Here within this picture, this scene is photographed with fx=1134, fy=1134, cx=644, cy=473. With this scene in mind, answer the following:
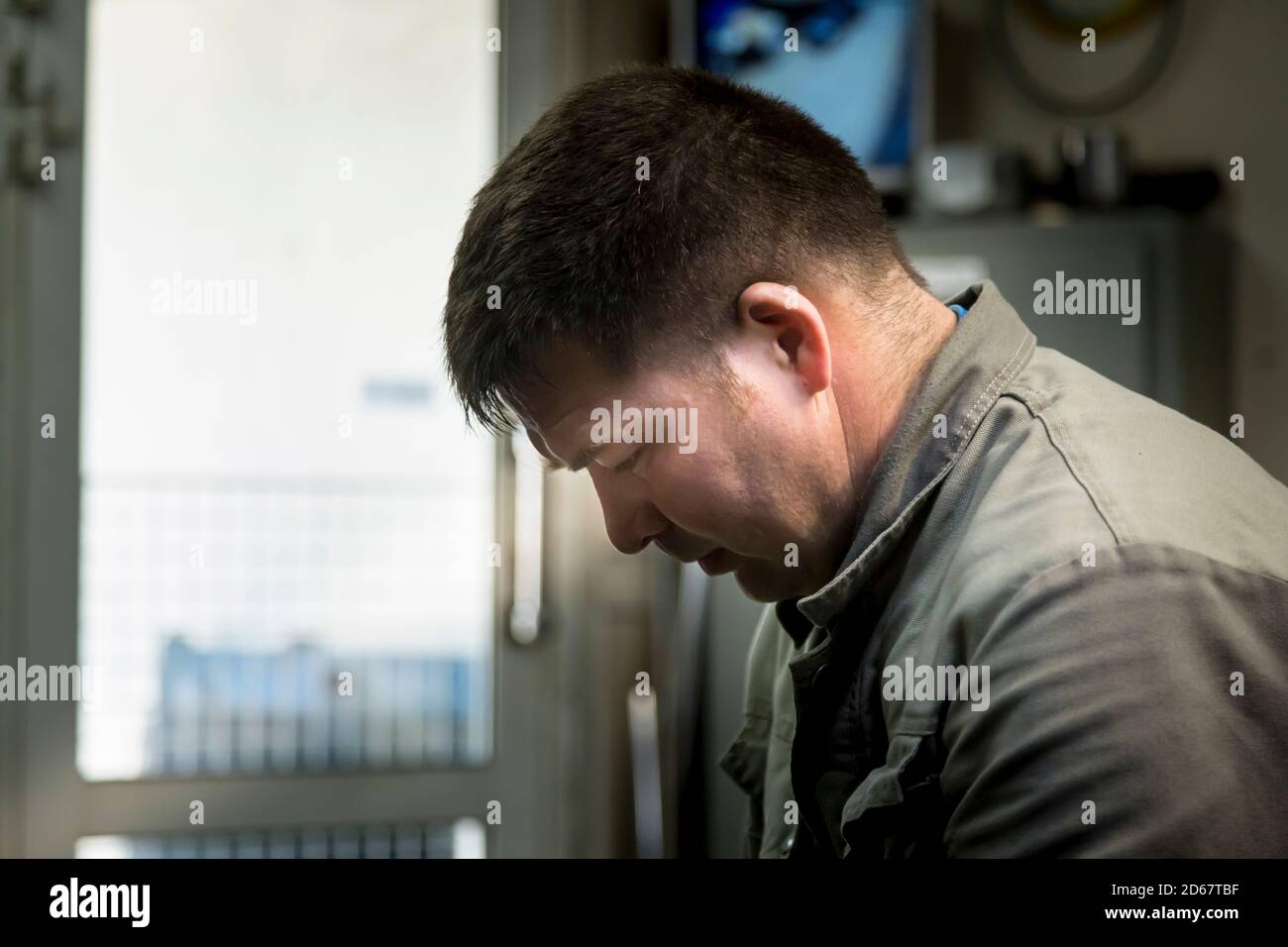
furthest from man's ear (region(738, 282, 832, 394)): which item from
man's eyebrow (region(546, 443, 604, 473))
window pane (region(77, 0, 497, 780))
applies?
window pane (region(77, 0, 497, 780))

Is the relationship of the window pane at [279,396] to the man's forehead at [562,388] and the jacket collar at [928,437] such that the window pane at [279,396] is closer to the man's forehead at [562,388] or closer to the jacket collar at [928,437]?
the man's forehead at [562,388]

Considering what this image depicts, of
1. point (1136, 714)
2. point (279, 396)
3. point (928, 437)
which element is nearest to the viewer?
point (1136, 714)

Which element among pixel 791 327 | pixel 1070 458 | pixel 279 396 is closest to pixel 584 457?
pixel 791 327

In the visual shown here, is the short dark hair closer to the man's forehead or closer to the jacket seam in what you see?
the man's forehead

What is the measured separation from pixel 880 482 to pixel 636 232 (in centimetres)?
18

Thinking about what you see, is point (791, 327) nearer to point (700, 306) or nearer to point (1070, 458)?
point (700, 306)

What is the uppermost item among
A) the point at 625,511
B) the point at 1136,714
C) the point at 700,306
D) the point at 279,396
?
the point at 279,396

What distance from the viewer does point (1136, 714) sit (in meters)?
0.45

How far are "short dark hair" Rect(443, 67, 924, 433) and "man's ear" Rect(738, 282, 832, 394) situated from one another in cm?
1

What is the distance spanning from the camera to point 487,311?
2.00 feet

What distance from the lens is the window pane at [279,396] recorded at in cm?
148

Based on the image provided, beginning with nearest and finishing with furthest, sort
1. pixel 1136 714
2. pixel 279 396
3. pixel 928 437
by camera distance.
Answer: pixel 1136 714 → pixel 928 437 → pixel 279 396
